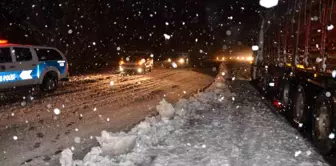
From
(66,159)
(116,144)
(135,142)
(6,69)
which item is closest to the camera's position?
(66,159)

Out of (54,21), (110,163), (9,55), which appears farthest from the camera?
(54,21)

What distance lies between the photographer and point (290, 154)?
18.9 ft

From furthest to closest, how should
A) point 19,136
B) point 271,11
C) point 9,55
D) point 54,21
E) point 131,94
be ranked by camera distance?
1. point 54,21
2. point 271,11
3. point 131,94
4. point 9,55
5. point 19,136

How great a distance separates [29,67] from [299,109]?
8.92 meters

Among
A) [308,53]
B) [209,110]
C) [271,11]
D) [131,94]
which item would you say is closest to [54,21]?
[131,94]

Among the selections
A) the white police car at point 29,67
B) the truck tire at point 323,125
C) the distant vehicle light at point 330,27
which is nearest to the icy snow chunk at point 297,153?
the truck tire at point 323,125

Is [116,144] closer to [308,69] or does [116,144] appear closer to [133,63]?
[308,69]

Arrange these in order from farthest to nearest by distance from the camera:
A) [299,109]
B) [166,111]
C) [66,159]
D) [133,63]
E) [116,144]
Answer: [133,63] < [166,111] < [299,109] < [116,144] < [66,159]

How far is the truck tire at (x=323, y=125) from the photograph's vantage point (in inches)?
221

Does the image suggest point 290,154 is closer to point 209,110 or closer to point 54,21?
point 209,110

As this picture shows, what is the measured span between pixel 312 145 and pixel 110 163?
12.6 ft

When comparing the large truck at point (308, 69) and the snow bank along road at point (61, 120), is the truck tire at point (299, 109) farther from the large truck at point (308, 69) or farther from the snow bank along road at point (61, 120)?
the snow bank along road at point (61, 120)

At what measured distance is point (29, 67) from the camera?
1209 centimetres

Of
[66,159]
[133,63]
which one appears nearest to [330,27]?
[66,159]
